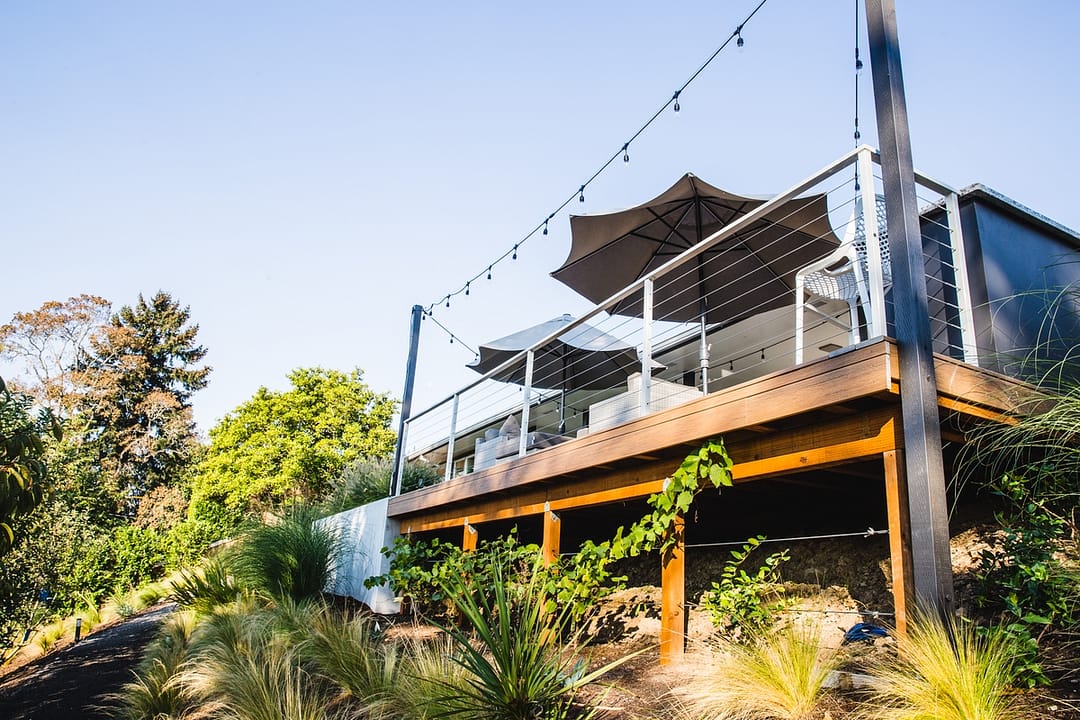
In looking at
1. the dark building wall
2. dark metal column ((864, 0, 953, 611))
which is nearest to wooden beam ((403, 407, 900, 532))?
dark metal column ((864, 0, 953, 611))

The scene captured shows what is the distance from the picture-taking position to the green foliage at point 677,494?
13.3 feet

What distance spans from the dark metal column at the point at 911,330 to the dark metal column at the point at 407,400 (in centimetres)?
675

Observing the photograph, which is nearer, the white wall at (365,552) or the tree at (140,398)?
the white wall at (365,552)

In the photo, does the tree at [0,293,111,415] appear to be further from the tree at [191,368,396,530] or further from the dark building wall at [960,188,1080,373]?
the dark building wall at [960,188,1080,373]

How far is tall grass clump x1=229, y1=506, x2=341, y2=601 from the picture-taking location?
818 cm

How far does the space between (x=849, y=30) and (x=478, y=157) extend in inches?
230

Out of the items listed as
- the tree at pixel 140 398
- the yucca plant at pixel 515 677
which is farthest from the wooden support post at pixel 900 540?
the tree at pixel 140 398

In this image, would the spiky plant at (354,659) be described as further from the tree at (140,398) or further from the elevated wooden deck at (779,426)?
the tree at (140,398)

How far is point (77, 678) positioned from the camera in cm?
722

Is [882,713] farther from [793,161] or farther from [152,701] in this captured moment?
[793,161]

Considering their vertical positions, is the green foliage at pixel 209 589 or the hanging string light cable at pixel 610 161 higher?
the hanging string light cable at pixel 610 161

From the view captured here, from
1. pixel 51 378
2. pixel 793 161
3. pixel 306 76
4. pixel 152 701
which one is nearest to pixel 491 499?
pixel 152 701

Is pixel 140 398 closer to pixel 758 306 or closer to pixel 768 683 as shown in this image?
pixel 758 306

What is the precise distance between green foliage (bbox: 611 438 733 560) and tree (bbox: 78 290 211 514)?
2270 cm
